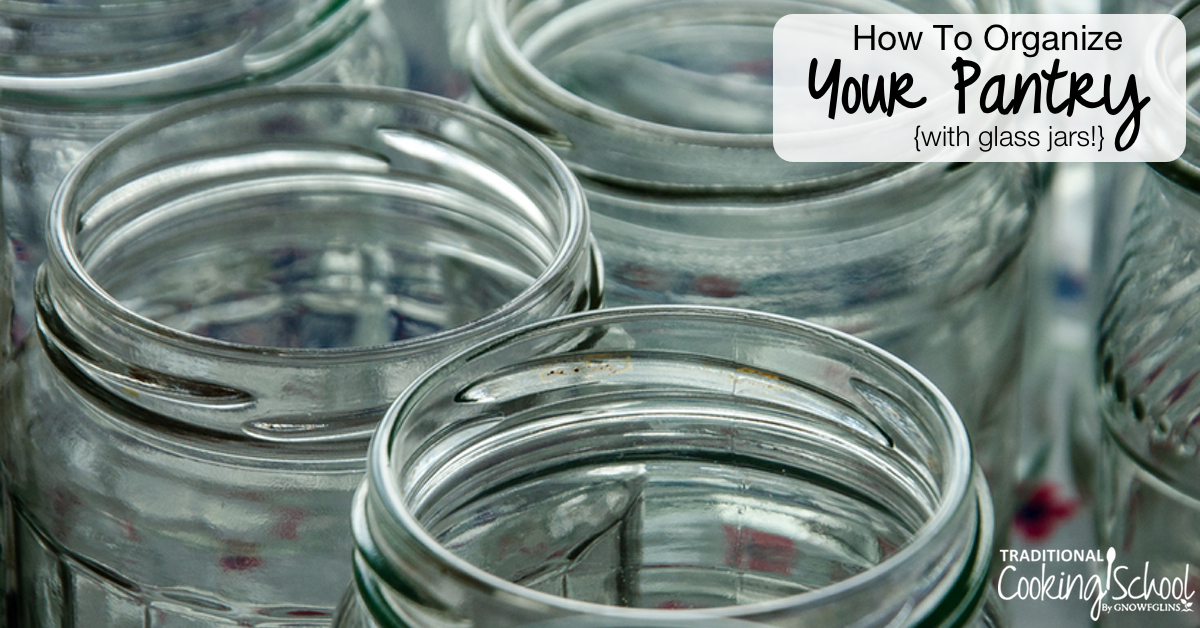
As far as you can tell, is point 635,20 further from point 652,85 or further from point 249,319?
point 249,319

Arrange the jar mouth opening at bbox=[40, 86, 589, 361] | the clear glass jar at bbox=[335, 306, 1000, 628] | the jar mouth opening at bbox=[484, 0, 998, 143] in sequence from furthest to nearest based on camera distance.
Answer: the jar mouth opening at bbox=[484, 0, 998, 143]
the jar mouth opening at bbox=[40, 86, 589, 361]
the clear glass jar at bbox=[335, 306, 1000, 628]

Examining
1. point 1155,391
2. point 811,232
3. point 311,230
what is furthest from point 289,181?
point 1155,391

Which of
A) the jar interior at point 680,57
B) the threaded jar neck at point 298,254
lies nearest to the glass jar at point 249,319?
the threaded jar neck at point 298,254

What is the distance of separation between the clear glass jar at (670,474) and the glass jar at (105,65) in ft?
0.66

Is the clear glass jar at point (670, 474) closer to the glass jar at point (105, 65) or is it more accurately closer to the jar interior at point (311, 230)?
the jar interior at point (311, 230)

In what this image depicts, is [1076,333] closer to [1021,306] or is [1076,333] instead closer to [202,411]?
[1021,306]

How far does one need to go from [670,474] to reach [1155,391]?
17 cm

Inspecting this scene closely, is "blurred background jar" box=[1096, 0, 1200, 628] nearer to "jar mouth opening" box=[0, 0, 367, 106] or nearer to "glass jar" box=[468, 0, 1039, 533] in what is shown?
"glass jar" box=[468, 0, 1039, 533]

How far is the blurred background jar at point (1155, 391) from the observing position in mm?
400

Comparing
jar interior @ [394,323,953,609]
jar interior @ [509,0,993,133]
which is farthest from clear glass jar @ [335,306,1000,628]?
jar interior @ [509,0,993,133]

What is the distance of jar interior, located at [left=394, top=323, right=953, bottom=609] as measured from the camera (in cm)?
28

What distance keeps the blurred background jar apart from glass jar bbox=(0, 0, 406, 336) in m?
0.26

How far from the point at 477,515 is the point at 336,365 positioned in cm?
4

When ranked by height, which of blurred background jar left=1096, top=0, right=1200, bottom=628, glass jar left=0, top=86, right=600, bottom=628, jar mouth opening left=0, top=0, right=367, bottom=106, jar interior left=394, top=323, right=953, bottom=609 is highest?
jar mouth opening left=0, top=0, right=367, bottom=106
